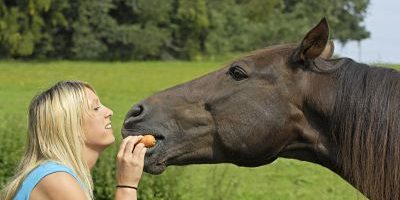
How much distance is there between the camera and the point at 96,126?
3.53 metres

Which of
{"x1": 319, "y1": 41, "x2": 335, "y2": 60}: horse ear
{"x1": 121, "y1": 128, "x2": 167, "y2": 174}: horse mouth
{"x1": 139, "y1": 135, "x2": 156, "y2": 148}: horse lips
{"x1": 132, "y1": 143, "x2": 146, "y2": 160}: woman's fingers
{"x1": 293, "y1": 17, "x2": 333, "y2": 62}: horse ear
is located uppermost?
{"x1": 293, "y1": 17, "x2": 333, "y2": 62}: horse ear

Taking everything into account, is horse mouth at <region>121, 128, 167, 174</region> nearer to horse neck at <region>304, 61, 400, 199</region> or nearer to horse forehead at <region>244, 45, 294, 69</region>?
horse forehead at <region>244, 45, 294, 69</region>

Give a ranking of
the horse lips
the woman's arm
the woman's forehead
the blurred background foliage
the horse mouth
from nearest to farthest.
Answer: the woman's arm → the woman's forehead → the horse lips → the horse mouth → the blurred background foliage

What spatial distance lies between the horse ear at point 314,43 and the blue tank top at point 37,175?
1.29 metres

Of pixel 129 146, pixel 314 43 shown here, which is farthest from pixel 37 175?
pixel 314 43

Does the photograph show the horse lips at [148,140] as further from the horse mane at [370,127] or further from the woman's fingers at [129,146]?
the horse mane at [370,127]

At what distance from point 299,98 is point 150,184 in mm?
4092

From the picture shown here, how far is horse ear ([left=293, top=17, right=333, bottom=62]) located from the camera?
3953 millimetres

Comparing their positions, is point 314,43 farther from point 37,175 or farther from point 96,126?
point 37,175

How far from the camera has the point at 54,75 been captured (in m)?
36.8

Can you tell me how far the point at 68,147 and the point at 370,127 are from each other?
1.36m

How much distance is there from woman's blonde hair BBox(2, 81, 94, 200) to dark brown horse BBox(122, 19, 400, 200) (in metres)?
0.63

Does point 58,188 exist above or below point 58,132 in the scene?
below

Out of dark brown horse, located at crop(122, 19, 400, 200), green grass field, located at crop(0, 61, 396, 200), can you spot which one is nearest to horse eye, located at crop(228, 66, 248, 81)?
dark brown horse, located at crop(122, 19, 400, 200)
